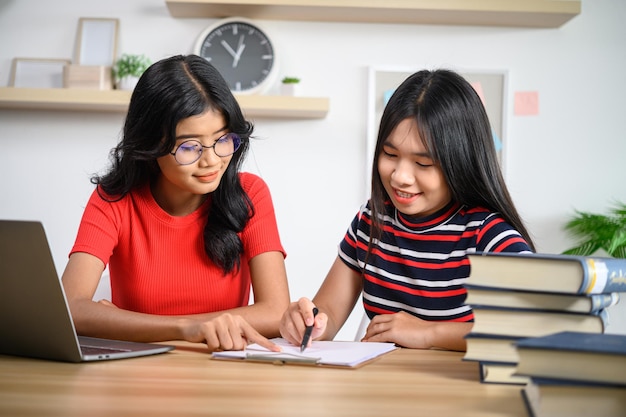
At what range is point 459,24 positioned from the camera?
326 cm

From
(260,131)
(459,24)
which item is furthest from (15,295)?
(459,24)

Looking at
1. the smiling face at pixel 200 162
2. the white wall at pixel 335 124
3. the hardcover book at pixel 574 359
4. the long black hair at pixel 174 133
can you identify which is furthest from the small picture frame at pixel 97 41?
the hardcover book at pixel 574 359

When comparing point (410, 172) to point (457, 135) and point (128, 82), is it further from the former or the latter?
point (128, 82)

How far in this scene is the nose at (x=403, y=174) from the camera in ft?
4.74

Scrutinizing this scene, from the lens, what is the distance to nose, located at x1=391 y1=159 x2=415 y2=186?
4.74 ft

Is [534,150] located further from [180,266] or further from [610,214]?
[180,266]

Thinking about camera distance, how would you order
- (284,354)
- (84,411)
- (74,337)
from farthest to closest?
(284,354) < (74,337) < (84,411)

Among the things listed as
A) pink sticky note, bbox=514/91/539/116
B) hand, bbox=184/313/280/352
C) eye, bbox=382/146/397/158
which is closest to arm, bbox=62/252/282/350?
hand, bbox=184/313/280/352

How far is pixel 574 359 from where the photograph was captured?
2.54 ft

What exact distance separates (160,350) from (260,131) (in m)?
2.08

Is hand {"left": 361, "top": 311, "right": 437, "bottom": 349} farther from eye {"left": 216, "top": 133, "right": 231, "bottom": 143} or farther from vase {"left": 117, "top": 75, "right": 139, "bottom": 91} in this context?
vase {"left": 117, "top": 75, "right": 139, "bottom": 91}

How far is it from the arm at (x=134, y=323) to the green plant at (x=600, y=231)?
2.05 metres

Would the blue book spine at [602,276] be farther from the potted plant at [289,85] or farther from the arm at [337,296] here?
the potted plant at [289,85]

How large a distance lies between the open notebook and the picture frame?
6.57ft
